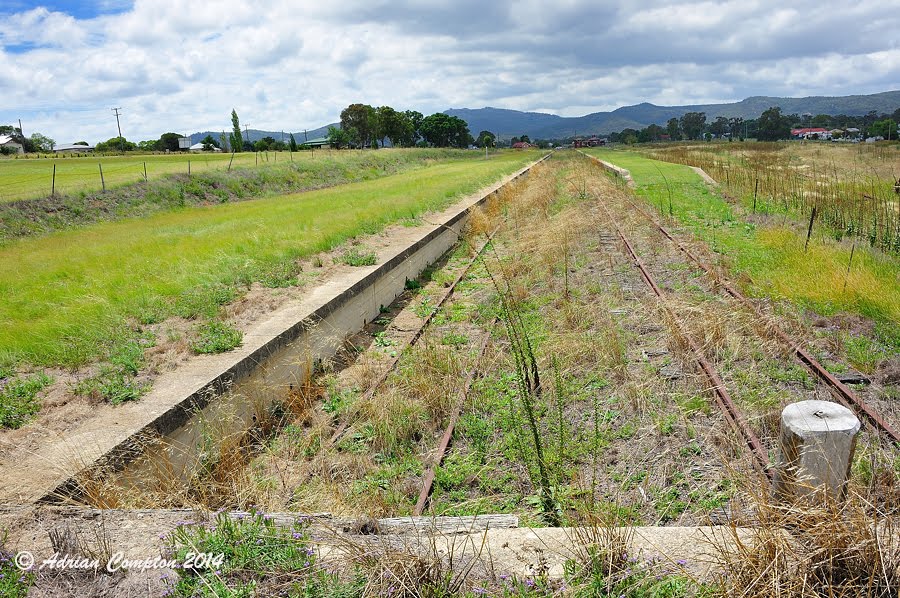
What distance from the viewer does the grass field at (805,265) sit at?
8531mm

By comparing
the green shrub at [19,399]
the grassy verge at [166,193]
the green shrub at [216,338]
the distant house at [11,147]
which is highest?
the distant house at [11,147]

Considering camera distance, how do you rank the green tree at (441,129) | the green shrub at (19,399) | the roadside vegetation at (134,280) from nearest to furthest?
1. the green shrub at (19,399)
2. the roadside vegetation at (134,280)
3. the green tree at (441,129)

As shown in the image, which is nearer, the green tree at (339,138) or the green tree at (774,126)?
the green tree at (339,138)

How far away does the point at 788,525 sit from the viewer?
10.7 ft

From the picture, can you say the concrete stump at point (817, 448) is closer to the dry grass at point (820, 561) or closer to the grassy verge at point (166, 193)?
the dry grass at point (820, 561)

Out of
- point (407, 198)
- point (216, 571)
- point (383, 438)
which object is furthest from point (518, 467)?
point (407, 198)

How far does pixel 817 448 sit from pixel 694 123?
674 feet

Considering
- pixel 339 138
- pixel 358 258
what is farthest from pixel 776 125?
pixel 358 258

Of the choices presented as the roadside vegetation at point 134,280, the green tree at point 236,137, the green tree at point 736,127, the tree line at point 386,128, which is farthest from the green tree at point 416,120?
the roadside vegetation at point 134,280

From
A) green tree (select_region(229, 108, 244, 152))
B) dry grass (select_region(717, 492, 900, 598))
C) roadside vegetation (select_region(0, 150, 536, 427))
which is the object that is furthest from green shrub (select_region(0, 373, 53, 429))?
green tree (select_region(229, 108, 244, 152))

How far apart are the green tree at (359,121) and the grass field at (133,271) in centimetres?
11098

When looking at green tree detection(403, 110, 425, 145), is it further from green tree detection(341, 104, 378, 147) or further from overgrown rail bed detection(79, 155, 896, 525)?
overgrown rail bed detection(79, 155, 896, 525)

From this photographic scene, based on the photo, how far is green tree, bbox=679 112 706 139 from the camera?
617 ft

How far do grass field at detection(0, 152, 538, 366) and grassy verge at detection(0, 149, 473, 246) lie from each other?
2020 millimetres
